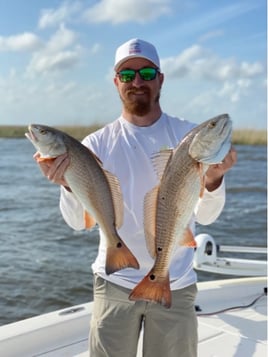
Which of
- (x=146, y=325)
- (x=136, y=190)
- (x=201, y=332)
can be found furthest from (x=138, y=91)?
(x=201, y=332)

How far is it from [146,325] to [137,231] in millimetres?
519

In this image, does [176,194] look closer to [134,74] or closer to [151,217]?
[151,217]

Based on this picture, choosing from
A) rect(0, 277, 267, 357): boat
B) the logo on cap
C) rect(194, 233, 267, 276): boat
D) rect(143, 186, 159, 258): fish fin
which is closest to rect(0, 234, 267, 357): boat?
rect(0, 277, 267, 357): boat

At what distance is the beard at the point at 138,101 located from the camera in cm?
283

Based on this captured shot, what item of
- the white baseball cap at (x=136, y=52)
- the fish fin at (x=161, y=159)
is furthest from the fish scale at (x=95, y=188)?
the white baseball cap at (x=136, y=52)

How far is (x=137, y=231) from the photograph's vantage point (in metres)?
2.77

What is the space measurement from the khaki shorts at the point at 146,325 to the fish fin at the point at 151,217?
469mm

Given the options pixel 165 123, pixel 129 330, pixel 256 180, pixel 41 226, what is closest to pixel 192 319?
pixel 129 330

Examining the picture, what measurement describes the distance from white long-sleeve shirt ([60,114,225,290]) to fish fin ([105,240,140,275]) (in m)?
0.25

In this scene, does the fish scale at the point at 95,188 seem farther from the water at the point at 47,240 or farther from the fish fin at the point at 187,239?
the water at the point at 47,240

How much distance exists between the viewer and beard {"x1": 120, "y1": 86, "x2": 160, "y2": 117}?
2828mm

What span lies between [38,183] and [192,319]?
761 inches

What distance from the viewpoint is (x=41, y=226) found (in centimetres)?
1462

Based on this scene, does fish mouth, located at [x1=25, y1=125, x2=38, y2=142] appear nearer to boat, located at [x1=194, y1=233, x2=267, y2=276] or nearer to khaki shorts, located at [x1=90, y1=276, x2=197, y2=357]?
khaki shorts, located at [x1=90, y1=276, x2=197, y2=357]
